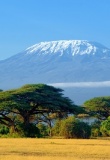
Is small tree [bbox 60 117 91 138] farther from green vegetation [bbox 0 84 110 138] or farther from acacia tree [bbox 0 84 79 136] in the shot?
acacia tree [bbox 0 84 79 136]

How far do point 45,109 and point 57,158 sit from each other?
30.3 m

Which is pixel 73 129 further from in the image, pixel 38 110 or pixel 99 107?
pixel 99 107

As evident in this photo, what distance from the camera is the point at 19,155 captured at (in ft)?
79.5

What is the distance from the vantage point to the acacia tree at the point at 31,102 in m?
48.0

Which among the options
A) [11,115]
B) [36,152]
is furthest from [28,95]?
[36,152]

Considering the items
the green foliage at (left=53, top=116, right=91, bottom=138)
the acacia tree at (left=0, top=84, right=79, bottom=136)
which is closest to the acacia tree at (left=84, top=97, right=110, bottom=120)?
the acacia tree at (left=0, top=84, right=79, bottom=136)

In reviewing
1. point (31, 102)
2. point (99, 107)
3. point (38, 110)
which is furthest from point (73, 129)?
point (99, 107)

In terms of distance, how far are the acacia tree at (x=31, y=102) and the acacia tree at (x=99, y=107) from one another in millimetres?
19930

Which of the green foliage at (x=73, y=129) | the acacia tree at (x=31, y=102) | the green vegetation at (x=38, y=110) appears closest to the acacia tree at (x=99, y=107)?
the green vegetation at (x=38, y=110)

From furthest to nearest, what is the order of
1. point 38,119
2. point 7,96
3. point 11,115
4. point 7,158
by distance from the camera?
point 38,119 < point 11,115 < point 7,96 < point 7,158

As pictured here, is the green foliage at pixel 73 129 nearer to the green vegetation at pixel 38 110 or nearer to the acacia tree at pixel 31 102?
the green vegetation at pixel 38 110

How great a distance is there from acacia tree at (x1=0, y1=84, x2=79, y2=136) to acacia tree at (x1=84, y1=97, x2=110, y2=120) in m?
19.9

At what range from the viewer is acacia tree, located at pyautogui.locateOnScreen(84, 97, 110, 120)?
7200cm

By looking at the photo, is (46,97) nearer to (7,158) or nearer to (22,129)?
(22,129)
